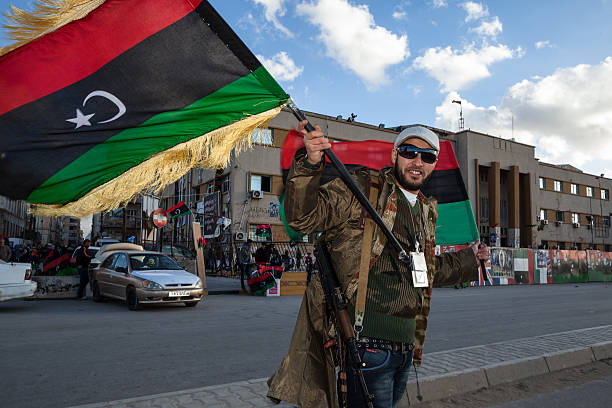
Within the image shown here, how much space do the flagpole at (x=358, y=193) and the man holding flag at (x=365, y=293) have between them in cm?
6

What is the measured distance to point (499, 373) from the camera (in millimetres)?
5738

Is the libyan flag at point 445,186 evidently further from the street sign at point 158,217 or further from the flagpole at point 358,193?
the street sign at point 158,217

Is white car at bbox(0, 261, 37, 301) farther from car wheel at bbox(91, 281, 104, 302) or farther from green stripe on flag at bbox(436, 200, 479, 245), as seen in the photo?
green stripe on flag at bbox(436, 200, 479, 245)

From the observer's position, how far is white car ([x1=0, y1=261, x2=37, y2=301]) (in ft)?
38.1

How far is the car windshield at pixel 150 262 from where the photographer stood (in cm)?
1326

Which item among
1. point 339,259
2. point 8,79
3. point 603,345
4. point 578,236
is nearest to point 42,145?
point 8,79

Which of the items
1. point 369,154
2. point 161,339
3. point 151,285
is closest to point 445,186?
point 369,154

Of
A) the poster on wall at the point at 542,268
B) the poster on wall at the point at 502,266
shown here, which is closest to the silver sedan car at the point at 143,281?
the poster on wall at the point at 502,266

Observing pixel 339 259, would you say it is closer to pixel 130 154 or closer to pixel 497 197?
pixel 130 154

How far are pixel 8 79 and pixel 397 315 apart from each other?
2.30 meters

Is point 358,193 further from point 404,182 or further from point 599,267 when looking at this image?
point 599,267

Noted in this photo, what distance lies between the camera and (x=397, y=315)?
7.63 feet

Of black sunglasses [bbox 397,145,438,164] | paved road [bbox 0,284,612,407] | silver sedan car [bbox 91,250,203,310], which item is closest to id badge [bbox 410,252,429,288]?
black sunglasses [bbox 397,145,438,164]

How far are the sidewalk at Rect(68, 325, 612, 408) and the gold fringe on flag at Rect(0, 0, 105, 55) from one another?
3129 millimetres
